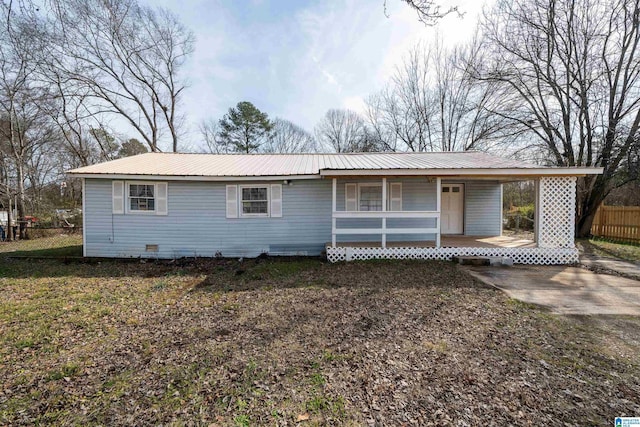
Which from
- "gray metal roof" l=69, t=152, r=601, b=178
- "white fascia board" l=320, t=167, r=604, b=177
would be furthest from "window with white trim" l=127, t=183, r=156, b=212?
"white fascia board" l=320, t=167, r=604, b=177

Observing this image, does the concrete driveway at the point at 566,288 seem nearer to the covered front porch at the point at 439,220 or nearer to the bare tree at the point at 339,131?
the covered front porch at the point at 439,220

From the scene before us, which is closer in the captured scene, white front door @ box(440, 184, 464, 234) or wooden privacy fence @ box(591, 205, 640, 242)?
white front door @ box(440, 184, 464, 234)

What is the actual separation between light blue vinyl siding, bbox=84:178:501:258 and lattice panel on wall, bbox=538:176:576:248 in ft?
20.8

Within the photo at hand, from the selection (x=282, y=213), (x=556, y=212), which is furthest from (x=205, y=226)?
(x=556, y=212)

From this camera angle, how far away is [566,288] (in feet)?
19.1

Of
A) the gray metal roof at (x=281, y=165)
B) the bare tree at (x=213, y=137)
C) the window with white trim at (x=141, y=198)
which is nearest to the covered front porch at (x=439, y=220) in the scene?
the gray metal roof at (x=281, y=165)

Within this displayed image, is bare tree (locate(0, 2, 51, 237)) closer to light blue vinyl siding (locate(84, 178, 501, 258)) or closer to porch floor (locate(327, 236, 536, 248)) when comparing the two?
light blue vinyl siding (locate(84, 178, 501, 258))

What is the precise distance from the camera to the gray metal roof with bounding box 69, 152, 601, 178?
778cm

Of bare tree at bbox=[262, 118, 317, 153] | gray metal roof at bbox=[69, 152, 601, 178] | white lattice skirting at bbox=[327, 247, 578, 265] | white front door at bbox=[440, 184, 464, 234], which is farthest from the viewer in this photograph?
bare tree at bbox=[262, 118, 317, 153]

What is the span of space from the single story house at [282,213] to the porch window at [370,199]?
35 millimetres

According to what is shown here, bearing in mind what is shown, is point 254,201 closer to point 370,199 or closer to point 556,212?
point 370,199

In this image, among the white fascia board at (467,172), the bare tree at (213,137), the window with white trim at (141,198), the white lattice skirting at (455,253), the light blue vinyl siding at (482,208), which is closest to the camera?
the white fascia board at (467,172)

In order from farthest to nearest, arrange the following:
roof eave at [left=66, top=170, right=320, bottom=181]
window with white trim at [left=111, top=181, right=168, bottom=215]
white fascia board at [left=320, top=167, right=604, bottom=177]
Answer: window with white trim at [left=111, top=181, right=168, bottom=215] → roof eave at [left=66, top=170, right=320, bottom=181] → white fascia board at [left=320, top=167, right=604, bottom=177]

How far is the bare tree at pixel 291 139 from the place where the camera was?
2953 centimetres
